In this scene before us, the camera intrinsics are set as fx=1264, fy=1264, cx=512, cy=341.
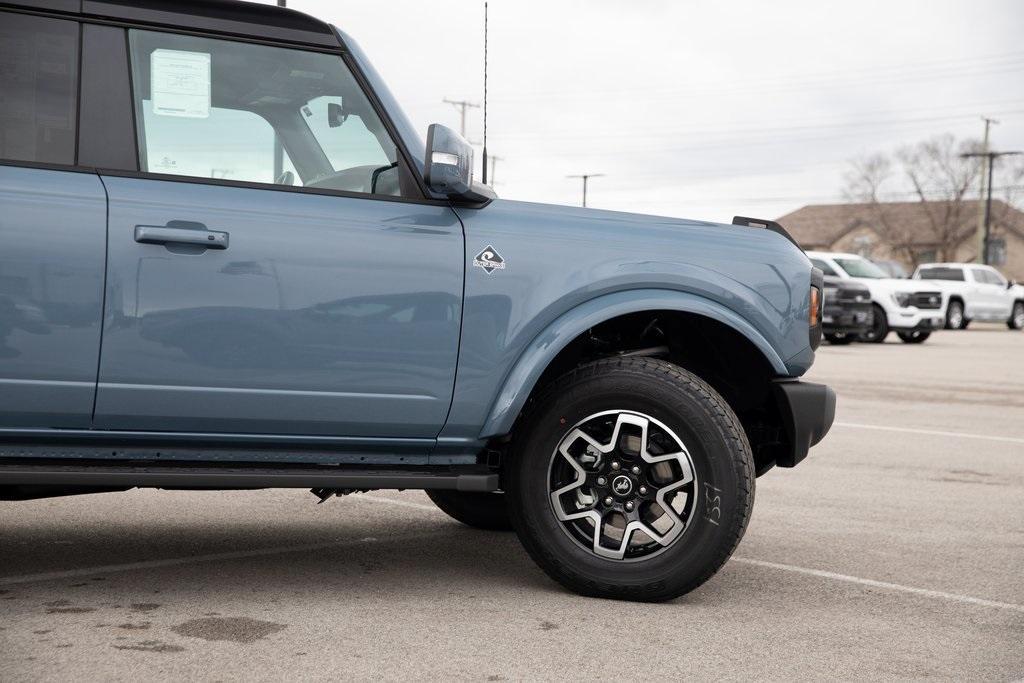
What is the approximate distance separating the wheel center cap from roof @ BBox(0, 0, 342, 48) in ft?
6.04

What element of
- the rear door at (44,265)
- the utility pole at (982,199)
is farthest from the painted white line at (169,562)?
the utility pole at (982,199)

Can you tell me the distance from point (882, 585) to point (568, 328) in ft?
5.49

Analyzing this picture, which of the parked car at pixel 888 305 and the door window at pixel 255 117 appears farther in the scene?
the parked car at pixel 888 305

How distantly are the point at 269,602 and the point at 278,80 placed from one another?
6.06ft

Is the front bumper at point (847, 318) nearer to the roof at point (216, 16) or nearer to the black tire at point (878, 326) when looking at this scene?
the black tire at point (878, 326)

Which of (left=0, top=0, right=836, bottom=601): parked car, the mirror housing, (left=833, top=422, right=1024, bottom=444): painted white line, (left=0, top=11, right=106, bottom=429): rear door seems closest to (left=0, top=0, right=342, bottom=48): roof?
(left=0, top=0, right=836, bottom=601): parked car

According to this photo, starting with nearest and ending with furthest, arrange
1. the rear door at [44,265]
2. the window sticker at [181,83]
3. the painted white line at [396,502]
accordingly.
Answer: the rear door at [44,265] → the window sticker at [181,83] → the painted white line at [396,502]

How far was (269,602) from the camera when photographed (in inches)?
173

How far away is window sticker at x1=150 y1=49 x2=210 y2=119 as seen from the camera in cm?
438

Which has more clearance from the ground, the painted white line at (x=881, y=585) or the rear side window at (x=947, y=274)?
the rear side window at (x=947, y=274)

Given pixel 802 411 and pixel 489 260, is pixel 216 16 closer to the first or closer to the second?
pixel 489 260

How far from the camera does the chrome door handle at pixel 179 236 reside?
13.5ft

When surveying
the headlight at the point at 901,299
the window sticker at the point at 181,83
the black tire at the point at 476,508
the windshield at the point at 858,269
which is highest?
the window sticker at the point at 181,83

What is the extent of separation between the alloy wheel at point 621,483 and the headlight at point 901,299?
72.8ft
